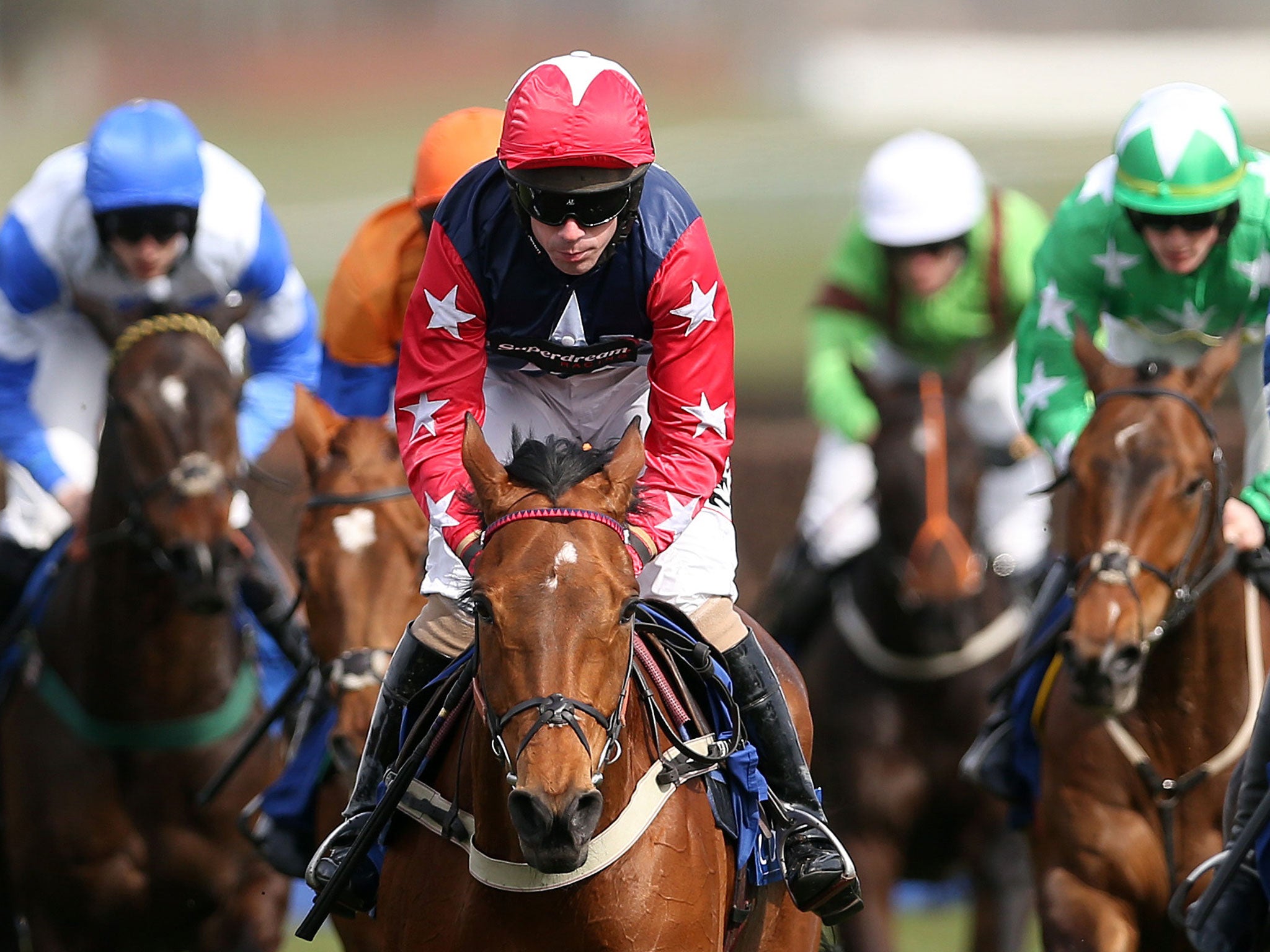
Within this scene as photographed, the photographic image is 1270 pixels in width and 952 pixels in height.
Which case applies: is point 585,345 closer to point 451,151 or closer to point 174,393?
point 451,151

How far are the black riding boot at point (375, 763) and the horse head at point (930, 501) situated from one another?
320cm

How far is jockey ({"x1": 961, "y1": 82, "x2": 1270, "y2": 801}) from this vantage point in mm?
5504

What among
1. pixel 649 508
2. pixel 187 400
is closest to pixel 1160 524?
pixel 649 508

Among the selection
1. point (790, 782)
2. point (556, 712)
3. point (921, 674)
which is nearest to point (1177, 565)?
point (790, 782)

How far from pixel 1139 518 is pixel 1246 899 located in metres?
0.94

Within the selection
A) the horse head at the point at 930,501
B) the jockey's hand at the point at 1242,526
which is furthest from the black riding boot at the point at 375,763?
the horse head at the point at 930,501

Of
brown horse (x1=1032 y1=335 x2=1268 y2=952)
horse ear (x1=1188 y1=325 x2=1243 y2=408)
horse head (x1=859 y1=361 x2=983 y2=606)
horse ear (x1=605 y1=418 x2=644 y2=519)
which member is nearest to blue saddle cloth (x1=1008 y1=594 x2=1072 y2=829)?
brown horse (x1=1032 y1=335 x2=1268 y2=952)

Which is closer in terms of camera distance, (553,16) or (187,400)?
(187,400)

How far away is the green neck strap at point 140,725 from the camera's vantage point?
5.89 metres

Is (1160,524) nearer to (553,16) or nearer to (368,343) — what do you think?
(368,343)

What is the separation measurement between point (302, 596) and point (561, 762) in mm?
2332

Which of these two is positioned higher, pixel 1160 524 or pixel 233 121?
pixel 1160 524

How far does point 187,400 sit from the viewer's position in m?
5.77

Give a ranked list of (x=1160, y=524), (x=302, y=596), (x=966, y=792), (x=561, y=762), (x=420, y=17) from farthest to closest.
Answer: (x=420, y=17) → (x=966, y=792) → (x=302, y=596) → (x=1160, y=524) → (x=561, y=762)
